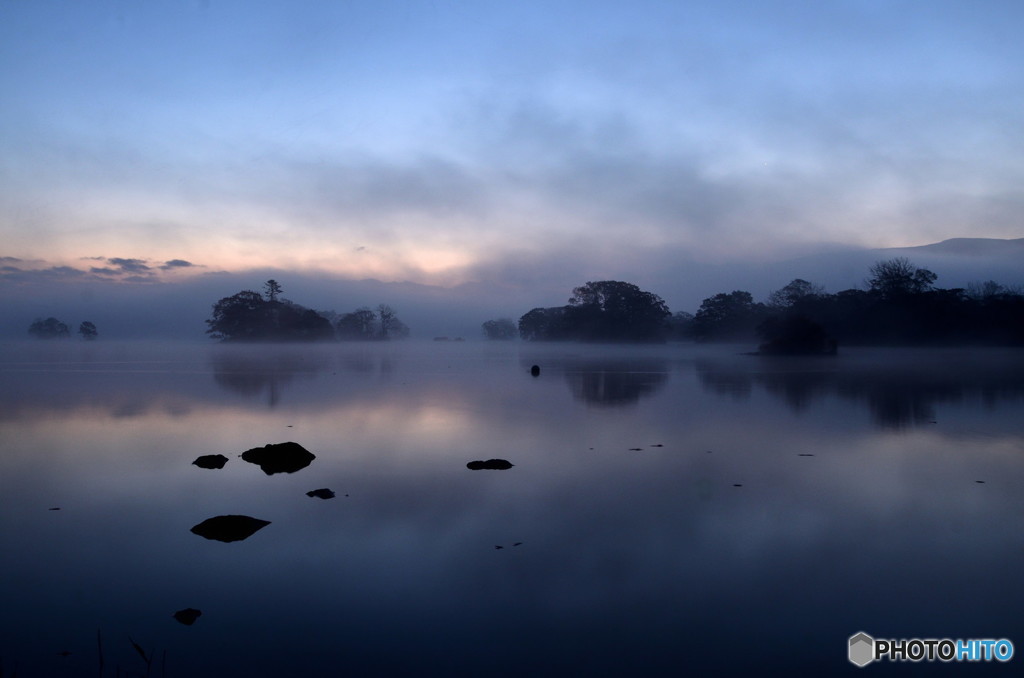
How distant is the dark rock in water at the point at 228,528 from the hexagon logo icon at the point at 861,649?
5774mm

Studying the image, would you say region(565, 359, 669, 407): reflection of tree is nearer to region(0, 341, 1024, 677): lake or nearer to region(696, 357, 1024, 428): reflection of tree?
region(696, 357, 1024, 428): reflection of tree

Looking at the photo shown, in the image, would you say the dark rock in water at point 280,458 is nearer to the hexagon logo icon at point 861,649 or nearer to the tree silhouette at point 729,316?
the hexagon logo icon at point 861,649

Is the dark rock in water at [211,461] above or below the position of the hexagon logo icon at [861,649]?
above

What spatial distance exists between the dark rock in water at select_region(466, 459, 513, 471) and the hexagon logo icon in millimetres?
5879

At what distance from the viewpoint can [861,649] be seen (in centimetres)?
425

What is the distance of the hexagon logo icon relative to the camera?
415 centimetres

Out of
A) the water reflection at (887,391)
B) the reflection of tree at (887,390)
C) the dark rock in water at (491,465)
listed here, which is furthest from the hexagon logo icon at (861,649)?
the reflection of tree at (887,390)

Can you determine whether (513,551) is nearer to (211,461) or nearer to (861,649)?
(861,649)

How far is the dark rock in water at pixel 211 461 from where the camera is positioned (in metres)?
9.76

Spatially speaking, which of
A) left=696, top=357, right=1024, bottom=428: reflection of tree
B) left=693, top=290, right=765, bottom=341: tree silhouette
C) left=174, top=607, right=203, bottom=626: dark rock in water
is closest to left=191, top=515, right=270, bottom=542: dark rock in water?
left=174, top=607, right=203, bottom=626: dark rock in water

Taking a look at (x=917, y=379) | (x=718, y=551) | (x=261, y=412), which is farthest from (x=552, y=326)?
(x=718, y=551)

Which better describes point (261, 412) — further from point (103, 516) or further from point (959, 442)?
point (959, 442)

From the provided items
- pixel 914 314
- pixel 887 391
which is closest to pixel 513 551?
pixel 887 391

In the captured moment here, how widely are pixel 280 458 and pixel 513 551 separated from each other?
536 cm
